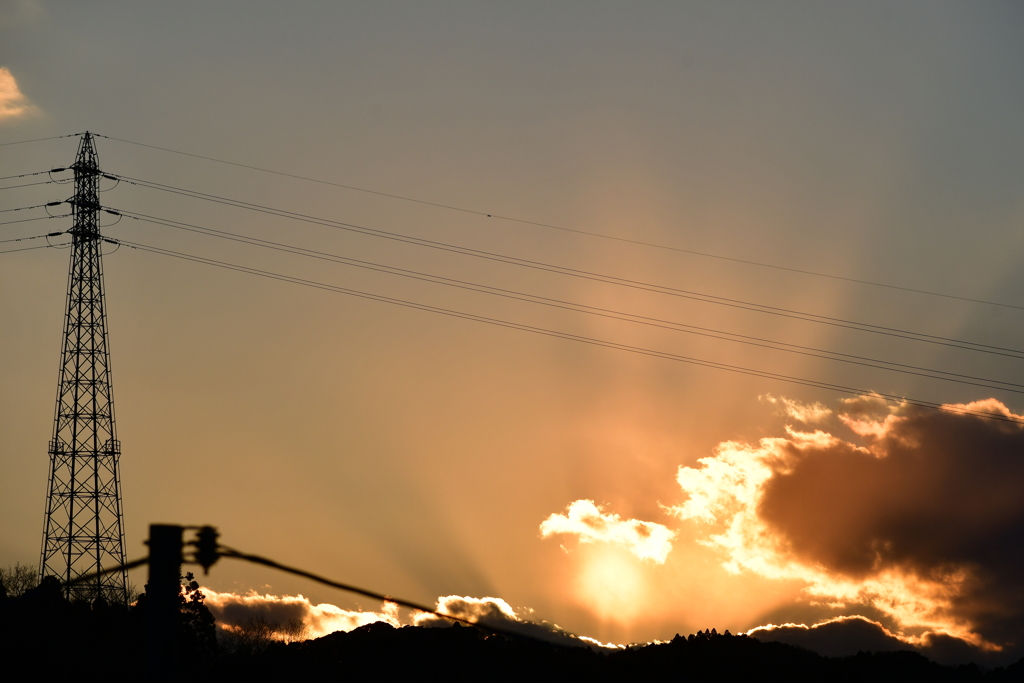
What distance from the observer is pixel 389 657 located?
108625mm

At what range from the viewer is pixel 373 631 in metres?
114

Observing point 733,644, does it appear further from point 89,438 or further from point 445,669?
point 89,438

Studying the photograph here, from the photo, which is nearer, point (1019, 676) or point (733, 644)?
point (1019, 676)

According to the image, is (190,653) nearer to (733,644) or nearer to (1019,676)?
(733,644)

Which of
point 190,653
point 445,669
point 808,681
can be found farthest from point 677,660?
point 190,653

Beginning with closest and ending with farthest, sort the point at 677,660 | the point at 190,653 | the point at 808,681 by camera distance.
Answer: the point at 190,653 < the point at 808,681 < the point at 677,660

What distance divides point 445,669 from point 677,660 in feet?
115

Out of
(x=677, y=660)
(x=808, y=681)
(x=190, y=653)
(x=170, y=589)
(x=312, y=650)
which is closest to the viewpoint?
(x=170, y=589)

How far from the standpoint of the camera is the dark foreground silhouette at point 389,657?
2793 inches

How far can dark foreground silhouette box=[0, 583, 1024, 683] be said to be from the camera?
70.9 m

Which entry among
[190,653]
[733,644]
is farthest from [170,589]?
[733,644]

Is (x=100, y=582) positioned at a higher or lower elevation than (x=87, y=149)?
lower

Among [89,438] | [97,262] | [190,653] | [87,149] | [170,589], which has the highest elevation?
[87,149]

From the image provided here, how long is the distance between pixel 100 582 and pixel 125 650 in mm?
15737
